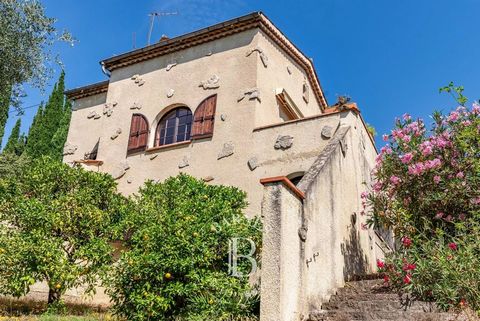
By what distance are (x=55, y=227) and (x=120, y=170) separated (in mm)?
4539

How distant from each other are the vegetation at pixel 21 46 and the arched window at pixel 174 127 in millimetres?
3304

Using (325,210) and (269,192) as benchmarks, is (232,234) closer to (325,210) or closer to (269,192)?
(269,192)

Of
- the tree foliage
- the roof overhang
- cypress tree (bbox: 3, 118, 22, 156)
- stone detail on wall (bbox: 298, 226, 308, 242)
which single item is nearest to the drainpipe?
the roof overhang

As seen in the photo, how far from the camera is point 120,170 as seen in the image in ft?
41.0

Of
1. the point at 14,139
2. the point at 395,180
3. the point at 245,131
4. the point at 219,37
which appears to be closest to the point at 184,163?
the point at 245,131

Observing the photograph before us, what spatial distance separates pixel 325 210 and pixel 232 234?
Answer: 5.65 feet

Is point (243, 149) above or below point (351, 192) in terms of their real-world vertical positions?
above

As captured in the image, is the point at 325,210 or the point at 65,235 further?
the point at 65,235

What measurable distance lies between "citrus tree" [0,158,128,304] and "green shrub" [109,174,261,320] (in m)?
1.12

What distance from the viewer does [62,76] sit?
30562 millimetres

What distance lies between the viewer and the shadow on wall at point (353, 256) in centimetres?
815

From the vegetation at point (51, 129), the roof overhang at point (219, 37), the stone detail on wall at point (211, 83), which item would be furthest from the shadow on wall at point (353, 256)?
the vegetation at point (51, 129)

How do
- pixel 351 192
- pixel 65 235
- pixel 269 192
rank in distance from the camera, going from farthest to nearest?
pixel 351 192 → pixel 65 235 → pixel 269 192

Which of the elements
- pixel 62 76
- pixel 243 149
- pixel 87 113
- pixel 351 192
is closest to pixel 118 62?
pixel 87 113
